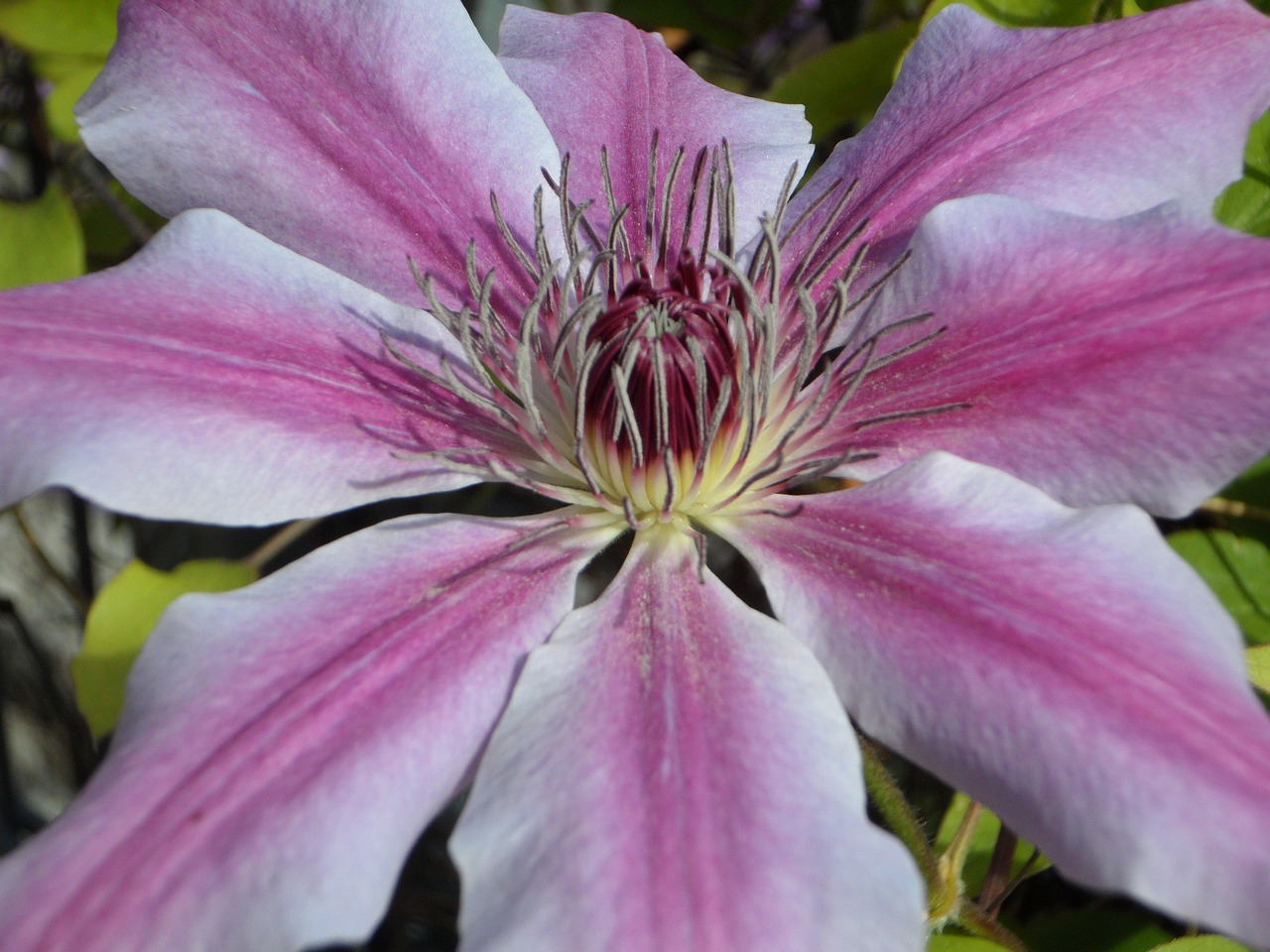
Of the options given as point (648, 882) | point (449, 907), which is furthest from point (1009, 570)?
point (449, 907)

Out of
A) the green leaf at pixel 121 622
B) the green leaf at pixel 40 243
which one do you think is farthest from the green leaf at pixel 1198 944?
the green leaf at pixel 40 243

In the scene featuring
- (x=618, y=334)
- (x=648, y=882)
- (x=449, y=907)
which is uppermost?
(x=618, y=334)

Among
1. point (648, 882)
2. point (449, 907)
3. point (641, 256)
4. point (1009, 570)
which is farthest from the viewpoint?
point (449, 907)

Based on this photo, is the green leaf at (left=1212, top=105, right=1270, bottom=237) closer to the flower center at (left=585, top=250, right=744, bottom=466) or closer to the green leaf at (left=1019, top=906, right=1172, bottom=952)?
the flower center at (left=585, top=250, right=744, bottom=466)

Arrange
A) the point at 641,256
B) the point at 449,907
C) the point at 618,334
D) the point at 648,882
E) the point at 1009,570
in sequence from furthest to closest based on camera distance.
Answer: the point at 449,907 < the point at 641,256 < the point at 618,334 < the point at 1009,570 < the point at 648,882

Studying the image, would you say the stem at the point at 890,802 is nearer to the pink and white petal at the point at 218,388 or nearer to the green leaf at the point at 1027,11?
the pink and white petal at the point at 218,388

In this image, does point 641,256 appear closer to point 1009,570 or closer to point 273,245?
point 273,245
